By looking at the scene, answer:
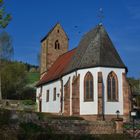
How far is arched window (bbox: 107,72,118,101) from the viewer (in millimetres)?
34969

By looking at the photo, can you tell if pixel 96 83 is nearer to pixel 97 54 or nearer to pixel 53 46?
pixel 97 54

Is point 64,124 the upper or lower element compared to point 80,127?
upper

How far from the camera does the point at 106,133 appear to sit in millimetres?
26438

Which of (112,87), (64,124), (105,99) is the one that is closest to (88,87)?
(105,99)

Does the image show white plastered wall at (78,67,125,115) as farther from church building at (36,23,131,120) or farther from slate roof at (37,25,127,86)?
slate roof at (37,25,127,86)

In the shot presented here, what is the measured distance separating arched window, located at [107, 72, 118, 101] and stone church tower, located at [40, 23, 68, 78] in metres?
19.8

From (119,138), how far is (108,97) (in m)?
9.68

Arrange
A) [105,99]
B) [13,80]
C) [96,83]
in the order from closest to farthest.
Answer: [105,99] → [96,83] → [13,80]

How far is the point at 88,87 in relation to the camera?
116ft

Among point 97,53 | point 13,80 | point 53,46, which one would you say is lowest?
point 13,80

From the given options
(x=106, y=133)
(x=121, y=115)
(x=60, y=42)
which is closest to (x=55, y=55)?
(x=60, y=42)

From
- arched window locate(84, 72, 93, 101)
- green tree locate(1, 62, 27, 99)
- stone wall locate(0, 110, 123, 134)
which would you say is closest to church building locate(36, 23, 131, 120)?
arched window locate(84, 72, 93, 101)

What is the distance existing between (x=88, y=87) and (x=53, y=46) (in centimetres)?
2044

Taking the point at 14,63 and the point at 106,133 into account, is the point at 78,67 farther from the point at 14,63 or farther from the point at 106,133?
the point at 14,63
